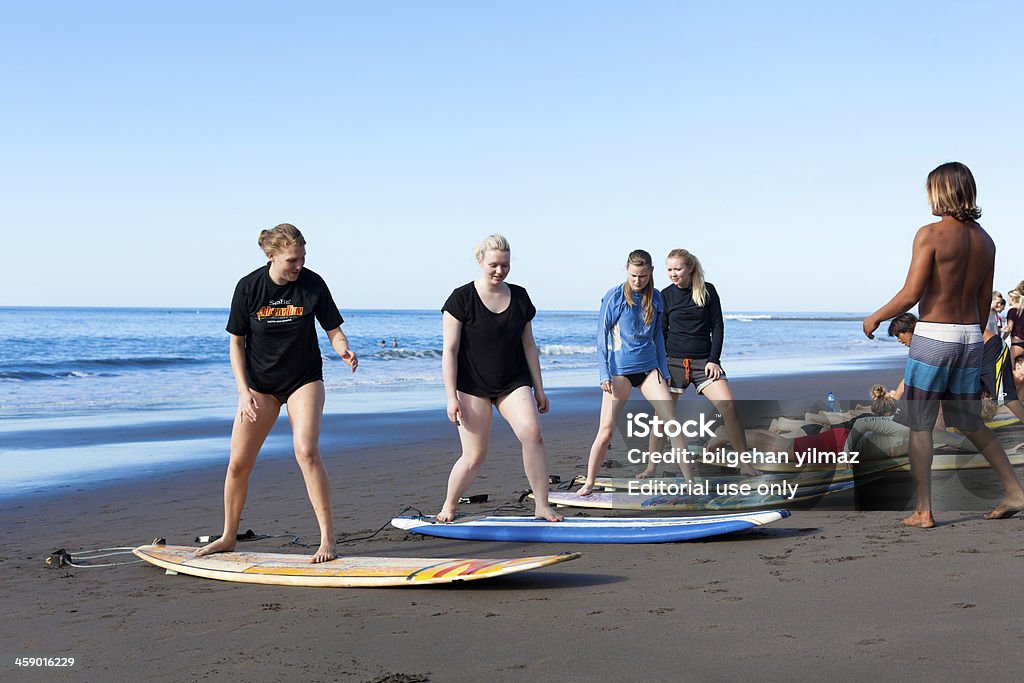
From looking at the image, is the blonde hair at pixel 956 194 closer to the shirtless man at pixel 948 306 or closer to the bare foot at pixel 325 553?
the shirtless man at pixel 948 306

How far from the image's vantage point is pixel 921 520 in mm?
5910

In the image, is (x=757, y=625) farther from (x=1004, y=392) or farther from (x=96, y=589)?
(x=1004, y=392)

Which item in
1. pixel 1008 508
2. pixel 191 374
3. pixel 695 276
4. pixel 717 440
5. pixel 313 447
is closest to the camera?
pixel 313 447

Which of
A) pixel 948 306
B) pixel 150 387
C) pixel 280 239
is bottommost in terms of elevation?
pixel 150 387

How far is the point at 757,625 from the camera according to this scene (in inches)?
159

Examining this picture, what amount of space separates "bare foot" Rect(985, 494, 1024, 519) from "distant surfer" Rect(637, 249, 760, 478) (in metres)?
2.45

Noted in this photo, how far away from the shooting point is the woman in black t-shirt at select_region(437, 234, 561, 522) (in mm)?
6145

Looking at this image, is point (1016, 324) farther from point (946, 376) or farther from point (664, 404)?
point (946, 376)

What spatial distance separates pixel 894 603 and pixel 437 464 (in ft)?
21.2

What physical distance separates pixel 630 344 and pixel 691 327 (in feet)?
3.20

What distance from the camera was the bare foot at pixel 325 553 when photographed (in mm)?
5309

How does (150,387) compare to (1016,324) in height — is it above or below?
below

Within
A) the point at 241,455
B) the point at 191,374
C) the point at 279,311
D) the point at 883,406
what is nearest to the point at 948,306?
the point at 883,406

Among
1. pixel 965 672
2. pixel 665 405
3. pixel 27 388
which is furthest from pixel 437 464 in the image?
pixel 27 388
